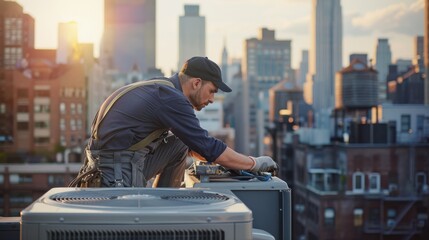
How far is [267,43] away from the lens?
562 feet

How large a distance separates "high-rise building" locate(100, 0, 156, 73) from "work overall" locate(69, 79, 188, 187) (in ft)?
426

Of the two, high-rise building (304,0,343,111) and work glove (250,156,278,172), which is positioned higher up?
high-rise building (304,0,343,111)

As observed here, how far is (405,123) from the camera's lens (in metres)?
53.0

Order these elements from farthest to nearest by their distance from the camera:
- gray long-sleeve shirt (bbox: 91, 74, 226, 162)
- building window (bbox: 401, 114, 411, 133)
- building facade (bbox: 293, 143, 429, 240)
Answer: building window (bbox: 401, 114, 411, 133) < building facade (bbox: 293, 143, 429, 240) < gray long-sleeve shirt (bbox: 91, 74, 226, 162)

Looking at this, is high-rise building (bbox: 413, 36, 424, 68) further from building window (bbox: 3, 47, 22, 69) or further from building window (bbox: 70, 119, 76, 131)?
building window (bbox: 3, 47, 22, 69)

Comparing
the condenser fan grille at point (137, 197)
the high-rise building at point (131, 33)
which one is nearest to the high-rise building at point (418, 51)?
the condenser fan grille at point (137, 197)

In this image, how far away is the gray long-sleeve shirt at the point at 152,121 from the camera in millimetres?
3314

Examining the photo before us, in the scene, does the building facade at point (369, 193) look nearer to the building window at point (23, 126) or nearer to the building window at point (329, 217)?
the building window at point (329, 217)

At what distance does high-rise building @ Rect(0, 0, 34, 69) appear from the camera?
52156 mm

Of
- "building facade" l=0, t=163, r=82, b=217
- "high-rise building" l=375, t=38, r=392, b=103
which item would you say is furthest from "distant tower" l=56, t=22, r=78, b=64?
"high-rise building" l=375, t=38, r=392, b=103

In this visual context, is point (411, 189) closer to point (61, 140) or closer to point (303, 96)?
point (61, 140)

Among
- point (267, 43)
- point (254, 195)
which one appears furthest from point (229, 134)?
point (254, 195)

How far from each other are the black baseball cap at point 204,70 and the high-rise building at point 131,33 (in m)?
130

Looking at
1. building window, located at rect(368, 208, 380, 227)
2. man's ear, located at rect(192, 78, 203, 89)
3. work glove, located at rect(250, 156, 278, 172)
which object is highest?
man's ear, located at rect(192, 78, 203, 89)
